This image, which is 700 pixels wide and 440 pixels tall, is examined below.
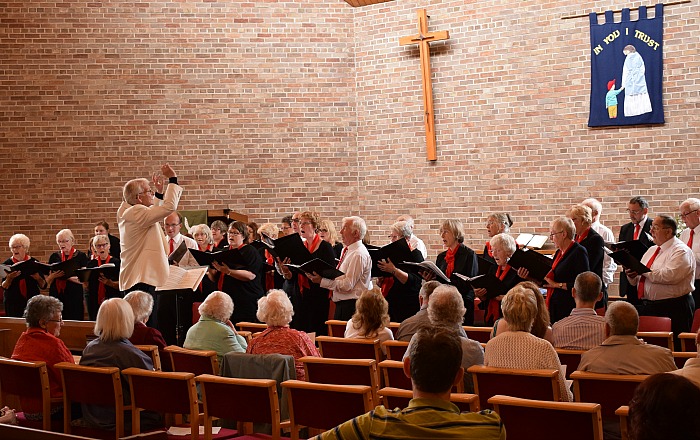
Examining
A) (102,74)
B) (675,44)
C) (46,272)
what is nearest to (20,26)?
(102,74)

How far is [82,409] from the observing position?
5.34 meters

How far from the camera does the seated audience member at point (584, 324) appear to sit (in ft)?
17.6

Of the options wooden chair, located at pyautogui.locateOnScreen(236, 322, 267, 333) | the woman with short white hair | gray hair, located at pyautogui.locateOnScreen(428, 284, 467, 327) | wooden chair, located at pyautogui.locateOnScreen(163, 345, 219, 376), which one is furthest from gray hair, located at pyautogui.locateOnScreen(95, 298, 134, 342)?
the woman with short white hair

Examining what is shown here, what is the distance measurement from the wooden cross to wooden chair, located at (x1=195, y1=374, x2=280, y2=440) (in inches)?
320

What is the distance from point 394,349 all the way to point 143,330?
178cm

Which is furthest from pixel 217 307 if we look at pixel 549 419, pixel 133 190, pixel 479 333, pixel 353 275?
pixel 549 419

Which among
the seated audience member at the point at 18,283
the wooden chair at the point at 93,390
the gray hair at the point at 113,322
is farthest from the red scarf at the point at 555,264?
the seated audience member at the point at 18,283

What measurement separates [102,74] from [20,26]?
1.42 m

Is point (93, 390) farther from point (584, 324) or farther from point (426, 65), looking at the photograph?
point (426, 65)

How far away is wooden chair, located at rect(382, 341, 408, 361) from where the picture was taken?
18.0 feet

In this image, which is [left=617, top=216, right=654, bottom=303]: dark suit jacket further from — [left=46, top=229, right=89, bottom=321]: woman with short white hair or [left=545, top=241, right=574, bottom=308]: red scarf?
[left=46, top=229, right=89, bottom=321]: woman with short white hair

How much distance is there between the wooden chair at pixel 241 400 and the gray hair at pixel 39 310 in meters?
1.62

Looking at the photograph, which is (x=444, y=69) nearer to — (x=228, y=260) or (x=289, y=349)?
(x=228, y=260)

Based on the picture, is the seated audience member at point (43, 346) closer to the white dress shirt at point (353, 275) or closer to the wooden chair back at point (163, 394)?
the wooden chair back at point (163, 394)
